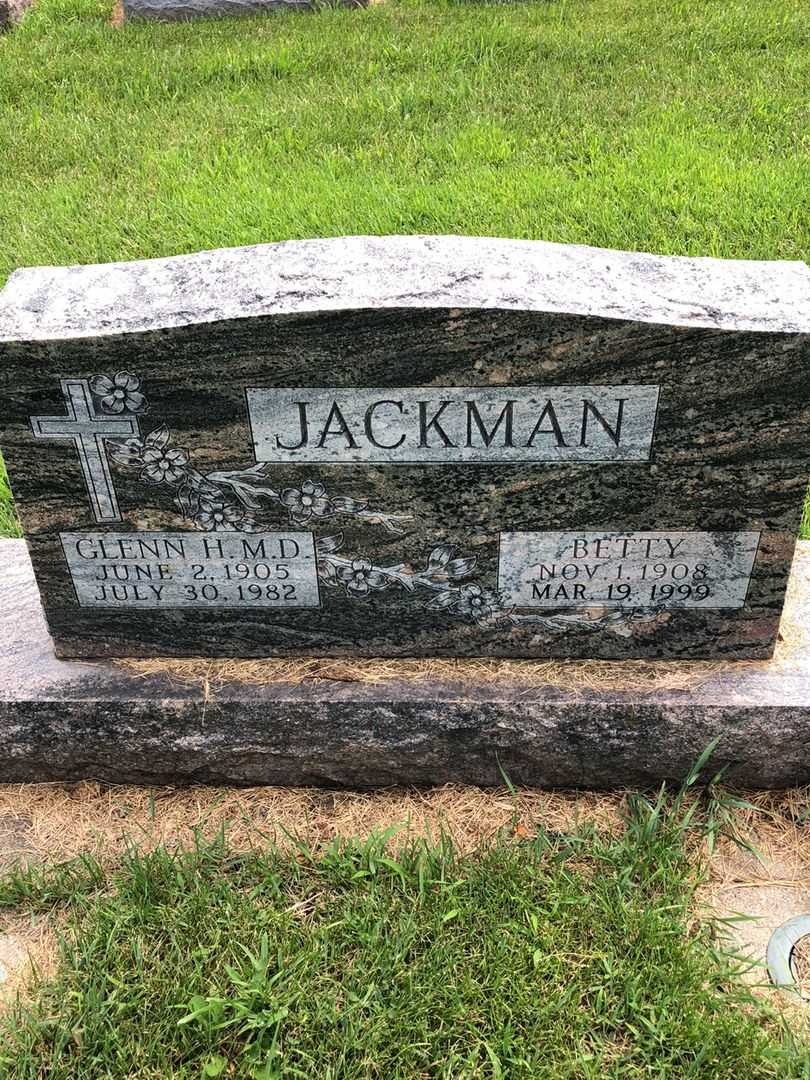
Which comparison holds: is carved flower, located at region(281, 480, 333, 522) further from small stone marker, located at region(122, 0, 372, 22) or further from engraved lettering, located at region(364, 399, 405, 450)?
small stone marker, located at region(122, 0, 372, 22)

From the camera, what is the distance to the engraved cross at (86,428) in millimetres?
2314

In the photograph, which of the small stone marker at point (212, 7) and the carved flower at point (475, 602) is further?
the small stone marker at point (212, 7)

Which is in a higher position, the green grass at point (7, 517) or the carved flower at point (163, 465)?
the carved flower at point (163, 465)

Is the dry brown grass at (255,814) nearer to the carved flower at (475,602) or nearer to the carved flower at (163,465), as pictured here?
the carved flower at (475,602)

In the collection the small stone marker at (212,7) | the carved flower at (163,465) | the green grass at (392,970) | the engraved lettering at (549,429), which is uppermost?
the small stone marker at (212,7)

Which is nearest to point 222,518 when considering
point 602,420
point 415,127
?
point 602,420

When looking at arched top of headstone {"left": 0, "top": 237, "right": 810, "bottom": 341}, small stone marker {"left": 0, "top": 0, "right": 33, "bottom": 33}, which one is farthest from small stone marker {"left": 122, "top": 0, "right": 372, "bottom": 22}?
arched top of headstone {"left": 0, "top": 237, "right": 810, "bottom": 341}

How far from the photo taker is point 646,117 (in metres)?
5.73

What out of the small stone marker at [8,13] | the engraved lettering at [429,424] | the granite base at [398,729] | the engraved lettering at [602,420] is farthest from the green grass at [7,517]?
the small stone marker at [8,13]

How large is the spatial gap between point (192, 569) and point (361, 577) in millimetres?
421

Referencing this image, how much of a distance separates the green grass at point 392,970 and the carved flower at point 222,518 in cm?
77

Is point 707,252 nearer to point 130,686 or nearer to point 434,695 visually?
point 434,695

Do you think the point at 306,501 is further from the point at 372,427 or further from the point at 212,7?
Answer: the point at 212,7

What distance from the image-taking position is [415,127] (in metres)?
5.84
